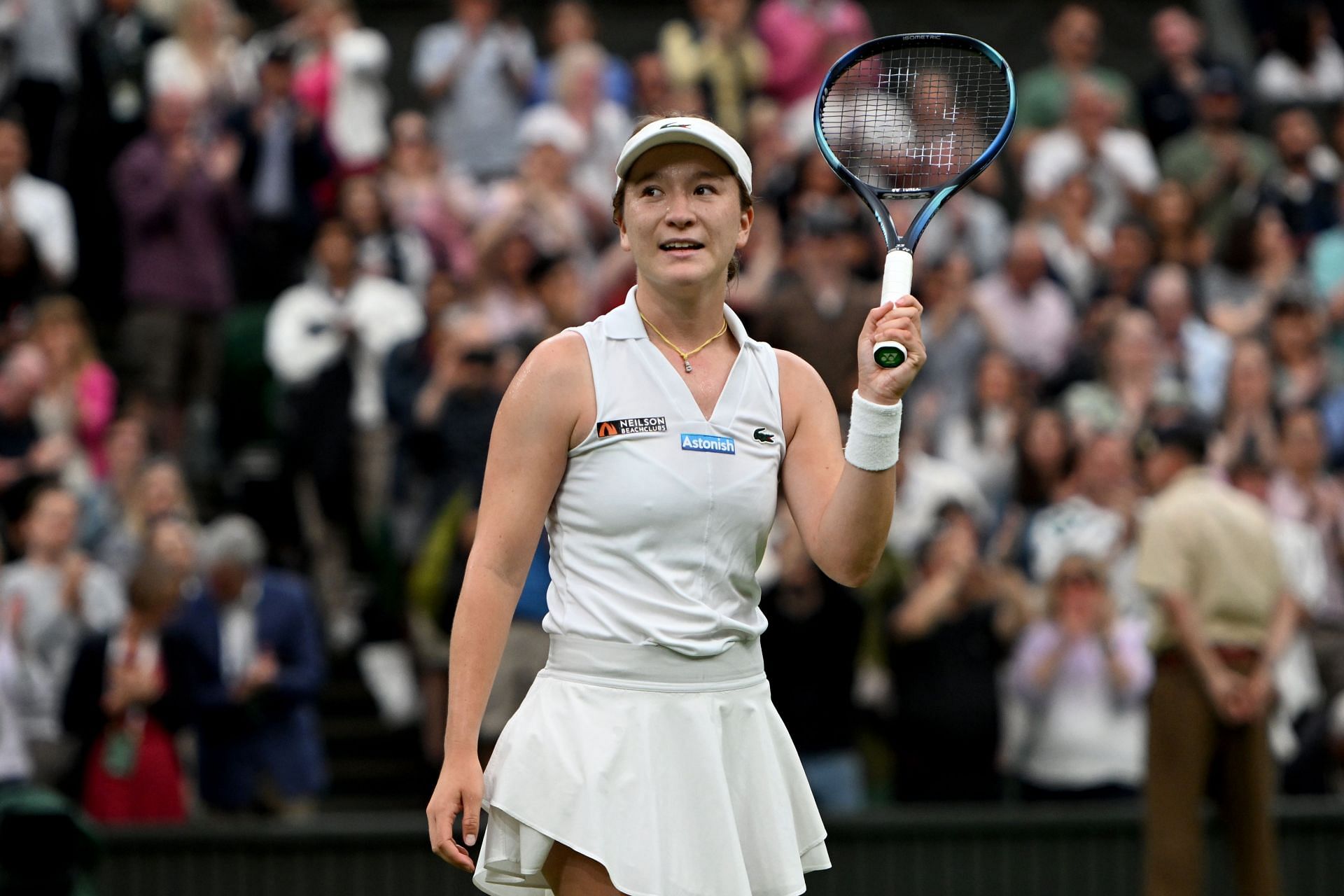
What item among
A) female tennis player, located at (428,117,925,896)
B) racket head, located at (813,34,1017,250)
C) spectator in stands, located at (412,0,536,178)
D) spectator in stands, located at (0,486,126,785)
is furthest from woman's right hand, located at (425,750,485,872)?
spectator in stands, located at (412,0,536,178)

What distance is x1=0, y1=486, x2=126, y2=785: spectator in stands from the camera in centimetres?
874

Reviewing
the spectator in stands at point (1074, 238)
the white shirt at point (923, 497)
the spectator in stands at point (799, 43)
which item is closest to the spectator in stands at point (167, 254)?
the spectator in stands at point (799, 43)

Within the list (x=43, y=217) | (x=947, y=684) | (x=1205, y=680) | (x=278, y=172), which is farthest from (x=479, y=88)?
(x=1205, y=680)

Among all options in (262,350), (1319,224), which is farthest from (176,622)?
(1319,224)

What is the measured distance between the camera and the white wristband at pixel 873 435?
3498 mm

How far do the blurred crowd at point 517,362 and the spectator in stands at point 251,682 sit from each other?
0.06ft

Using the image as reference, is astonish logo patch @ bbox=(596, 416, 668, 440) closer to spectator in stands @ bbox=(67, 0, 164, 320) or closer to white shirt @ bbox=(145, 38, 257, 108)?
white shirt @ bbox=(145, 38, 257, 108)

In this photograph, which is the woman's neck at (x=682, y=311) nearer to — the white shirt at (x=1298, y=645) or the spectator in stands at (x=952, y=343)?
the white shirt at (x=1298, y=645)

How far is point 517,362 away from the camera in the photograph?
9.33 metres

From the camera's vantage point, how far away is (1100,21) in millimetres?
15094

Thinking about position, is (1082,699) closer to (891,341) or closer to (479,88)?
(479,88)

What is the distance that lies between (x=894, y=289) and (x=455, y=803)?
113 cm

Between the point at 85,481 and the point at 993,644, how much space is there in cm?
425

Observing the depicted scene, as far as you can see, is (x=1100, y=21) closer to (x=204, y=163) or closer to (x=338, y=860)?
(x=204, y=163)
